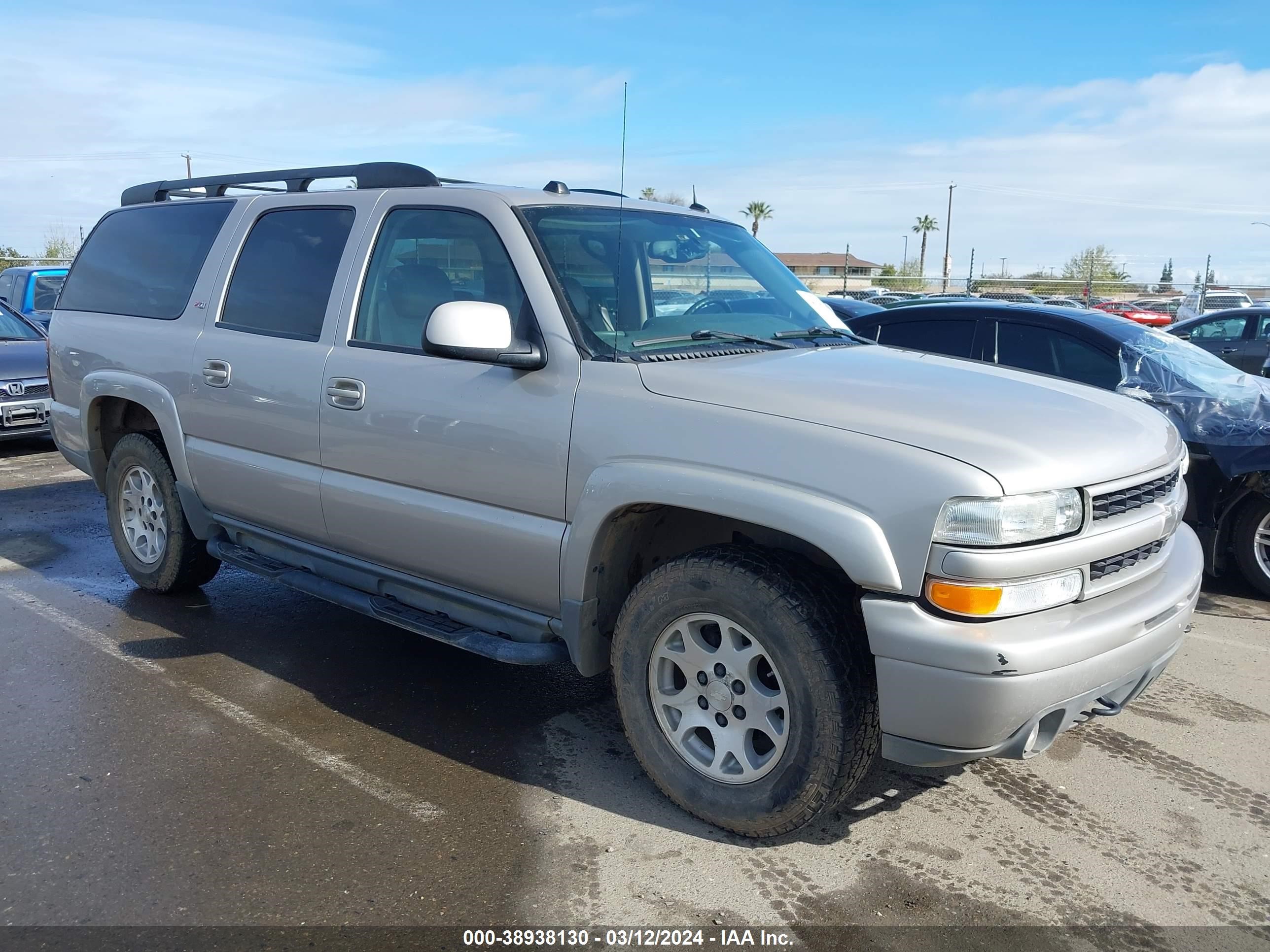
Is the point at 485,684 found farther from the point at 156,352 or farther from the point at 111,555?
the point at 111,555

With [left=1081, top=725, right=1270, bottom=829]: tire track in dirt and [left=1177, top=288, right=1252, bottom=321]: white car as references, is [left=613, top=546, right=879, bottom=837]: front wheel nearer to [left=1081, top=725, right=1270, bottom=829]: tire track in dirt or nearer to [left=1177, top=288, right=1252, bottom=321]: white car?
[left=1081, top=725, right=1270, bottom=829]: tire track in dirt

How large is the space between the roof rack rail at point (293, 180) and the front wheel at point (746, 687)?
198 cm

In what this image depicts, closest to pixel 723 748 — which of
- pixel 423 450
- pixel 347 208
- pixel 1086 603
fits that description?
pixel 1086 603

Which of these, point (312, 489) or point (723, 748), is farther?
point (312, 489)

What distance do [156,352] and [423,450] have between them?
80.4 inches

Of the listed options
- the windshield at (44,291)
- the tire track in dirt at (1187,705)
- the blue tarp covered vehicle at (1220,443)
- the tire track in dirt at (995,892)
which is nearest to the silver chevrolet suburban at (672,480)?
the tire track in dirt at (995,892)

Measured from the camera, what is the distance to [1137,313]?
92.9 feet

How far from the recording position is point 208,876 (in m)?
2.97

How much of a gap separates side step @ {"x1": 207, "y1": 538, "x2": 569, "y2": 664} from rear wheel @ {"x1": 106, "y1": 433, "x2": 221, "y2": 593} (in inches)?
16.8

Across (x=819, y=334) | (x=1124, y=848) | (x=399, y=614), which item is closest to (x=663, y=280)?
(x=819, y=334)

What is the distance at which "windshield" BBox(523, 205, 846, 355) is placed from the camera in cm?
356

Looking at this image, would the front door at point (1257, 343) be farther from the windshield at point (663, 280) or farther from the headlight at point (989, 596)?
the headlight at point (989, 596)

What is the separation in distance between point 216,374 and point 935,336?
440 centimetres

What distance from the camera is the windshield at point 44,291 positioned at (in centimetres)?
1355
